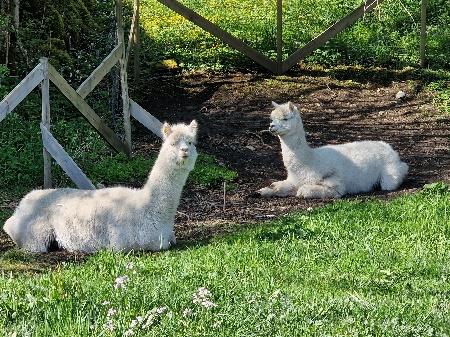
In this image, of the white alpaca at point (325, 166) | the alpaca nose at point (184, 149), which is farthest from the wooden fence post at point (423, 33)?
the alpaca nose at point (184, 149)

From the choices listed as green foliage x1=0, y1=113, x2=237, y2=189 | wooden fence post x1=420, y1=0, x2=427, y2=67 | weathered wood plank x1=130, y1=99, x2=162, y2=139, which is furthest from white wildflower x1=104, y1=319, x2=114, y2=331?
wooden fence post x1=420, y1=0, x2=427, y2=67

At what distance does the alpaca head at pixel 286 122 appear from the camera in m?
12.5

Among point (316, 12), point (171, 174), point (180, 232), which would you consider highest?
point (316, 12)

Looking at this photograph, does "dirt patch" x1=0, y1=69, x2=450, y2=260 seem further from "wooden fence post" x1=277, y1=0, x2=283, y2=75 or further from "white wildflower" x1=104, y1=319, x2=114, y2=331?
"white wildflower" x1=104, y1=319, x2=114, y2=331

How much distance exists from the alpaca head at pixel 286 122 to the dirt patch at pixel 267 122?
2.76ft

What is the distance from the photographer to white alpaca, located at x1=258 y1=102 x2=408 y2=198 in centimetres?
1237

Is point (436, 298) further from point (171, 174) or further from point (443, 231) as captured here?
point (171, 174)

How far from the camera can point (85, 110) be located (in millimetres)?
12281

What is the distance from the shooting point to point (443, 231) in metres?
9.16

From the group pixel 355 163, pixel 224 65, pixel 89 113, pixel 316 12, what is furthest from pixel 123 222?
pixel 316 12

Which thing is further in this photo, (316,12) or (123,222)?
(316,12)

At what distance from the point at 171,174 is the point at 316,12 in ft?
42.6

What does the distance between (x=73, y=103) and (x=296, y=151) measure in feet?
9.69

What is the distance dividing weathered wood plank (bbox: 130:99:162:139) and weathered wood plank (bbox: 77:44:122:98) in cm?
69
